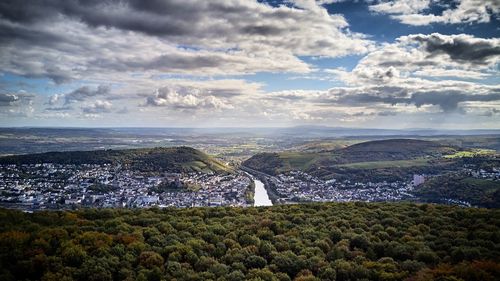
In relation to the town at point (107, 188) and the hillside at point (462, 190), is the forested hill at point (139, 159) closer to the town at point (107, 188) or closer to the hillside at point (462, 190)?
the town at point (107, 188)

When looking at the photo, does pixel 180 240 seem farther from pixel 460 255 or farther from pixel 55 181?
pixel 55 181

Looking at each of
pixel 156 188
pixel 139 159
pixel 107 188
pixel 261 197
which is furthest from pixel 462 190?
pixel 139 159

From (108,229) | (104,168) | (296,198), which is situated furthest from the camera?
(104,168)

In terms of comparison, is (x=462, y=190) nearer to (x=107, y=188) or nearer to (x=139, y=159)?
(x=107, y=188)

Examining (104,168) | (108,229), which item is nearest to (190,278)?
(108,229)

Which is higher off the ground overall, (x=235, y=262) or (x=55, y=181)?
(x=235, y=262)
